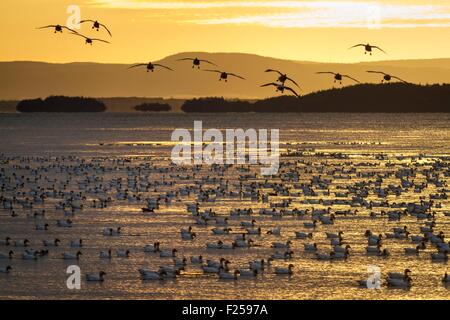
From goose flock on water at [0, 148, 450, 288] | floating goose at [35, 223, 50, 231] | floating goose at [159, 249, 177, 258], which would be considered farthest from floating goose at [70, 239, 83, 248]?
floating goose at [35, 223, 50, 231]

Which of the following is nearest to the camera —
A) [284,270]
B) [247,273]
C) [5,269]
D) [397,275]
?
[397,275]

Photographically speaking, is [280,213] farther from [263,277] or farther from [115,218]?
[263,277]

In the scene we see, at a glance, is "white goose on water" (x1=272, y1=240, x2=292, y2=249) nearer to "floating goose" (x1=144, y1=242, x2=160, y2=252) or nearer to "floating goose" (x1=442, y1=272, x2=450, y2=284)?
"floating goose" (x1=144, y1=242, x2=160, y2=252)

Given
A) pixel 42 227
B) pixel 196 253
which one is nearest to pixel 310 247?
pixel 196 253

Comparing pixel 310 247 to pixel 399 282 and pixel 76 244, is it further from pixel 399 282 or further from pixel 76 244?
pixel 76 244

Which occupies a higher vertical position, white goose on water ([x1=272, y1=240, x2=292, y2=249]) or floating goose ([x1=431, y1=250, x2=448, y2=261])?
white goose on water ([x1=272, y1=240, x2=292, y2=249])

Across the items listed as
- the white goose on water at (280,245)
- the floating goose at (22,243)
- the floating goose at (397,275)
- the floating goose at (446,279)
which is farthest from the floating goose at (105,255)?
the floating goose at (446,279)

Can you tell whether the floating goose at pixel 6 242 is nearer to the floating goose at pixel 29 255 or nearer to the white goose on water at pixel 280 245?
the floating goose at pixel 29 255

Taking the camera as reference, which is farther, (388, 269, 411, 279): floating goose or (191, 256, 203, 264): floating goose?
(191, 256, 203, 264): floating goose

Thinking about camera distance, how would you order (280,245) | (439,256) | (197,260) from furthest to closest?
(280,245), (439,256), (197,260)

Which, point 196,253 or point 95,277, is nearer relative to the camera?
point 95,277

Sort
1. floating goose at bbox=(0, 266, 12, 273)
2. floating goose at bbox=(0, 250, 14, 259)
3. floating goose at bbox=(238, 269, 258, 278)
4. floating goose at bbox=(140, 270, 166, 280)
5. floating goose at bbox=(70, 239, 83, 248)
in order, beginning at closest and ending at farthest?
floating goose at bbox=(140, 270, 166, 280)
floating goose at bbox=(238, 269, 258, 278)
floating goose at bbox=(0, 266, 12, 273)
floating goose at bbox=(0, 250, 14, 259)
floating goose at bbox=(70, 239, 83, 248)

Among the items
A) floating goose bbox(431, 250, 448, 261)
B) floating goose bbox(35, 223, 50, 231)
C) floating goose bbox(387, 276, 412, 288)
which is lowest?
floating goose bbox(387, 276, 412, 288)
